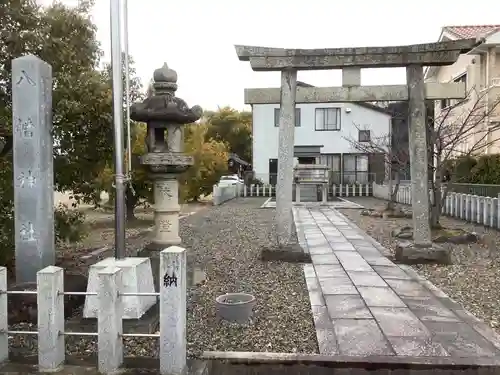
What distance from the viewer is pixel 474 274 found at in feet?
25.3

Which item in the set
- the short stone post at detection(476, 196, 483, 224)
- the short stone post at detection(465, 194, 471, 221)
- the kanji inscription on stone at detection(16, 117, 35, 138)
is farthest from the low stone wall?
the kanji inscription on stone at detection(16, 117, 35, 138)

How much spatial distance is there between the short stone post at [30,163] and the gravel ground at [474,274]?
5119mm

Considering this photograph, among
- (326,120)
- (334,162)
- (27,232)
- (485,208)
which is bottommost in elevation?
(485,208)

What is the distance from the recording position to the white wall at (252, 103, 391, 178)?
111ft

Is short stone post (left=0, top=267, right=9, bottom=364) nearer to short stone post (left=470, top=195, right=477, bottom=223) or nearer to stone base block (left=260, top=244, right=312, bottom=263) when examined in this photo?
stone base block (left=260, top=244, right=312, bottom=263)

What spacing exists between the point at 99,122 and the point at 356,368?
5.56 m

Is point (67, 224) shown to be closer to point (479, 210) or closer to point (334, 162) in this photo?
point (479, 210)

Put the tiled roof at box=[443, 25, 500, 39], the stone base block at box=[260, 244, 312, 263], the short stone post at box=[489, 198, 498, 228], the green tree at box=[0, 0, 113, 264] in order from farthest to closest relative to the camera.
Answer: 1. the tiled roof at box=[443, 25, 500, 39]
2. the short stone post at box=[489, 198, 498, 228]
3. the stone base block at box=[260, 244, 312, 263]
4. the green tree at box=[0, 0, 113, 264]

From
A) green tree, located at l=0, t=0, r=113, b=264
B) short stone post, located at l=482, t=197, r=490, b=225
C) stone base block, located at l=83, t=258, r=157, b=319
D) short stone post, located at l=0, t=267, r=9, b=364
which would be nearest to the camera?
short stone post, located at l=0, t=267, r=9, b=364

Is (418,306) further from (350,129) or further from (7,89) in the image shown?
(350,129)

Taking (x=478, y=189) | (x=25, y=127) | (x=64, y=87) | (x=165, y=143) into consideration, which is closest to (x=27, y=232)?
(x=25, y=127)

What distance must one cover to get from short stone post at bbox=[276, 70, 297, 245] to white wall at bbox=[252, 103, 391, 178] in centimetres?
2490

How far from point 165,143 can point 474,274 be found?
5.37 m

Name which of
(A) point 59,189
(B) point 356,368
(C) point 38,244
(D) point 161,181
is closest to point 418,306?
(B) point 356,368
